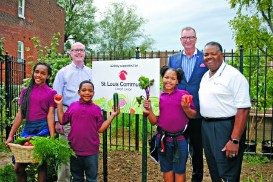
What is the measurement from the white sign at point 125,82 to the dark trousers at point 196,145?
2.48ft

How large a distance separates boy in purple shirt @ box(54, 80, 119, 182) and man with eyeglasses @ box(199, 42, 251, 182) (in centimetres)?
114

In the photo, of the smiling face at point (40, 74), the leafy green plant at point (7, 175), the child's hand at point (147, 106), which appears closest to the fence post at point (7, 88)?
the leafy green plant at point (7, 175)

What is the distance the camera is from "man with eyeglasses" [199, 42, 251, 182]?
10.9ft

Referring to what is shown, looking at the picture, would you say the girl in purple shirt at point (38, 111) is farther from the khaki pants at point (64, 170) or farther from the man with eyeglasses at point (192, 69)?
the man with eyeglasses at point (192, 69)

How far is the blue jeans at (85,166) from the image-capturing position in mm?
3838

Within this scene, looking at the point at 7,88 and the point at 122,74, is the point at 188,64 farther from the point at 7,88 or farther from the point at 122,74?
the point at 7,88

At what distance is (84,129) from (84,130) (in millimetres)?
12

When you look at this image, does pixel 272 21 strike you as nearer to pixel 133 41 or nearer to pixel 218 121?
pixel 218 121

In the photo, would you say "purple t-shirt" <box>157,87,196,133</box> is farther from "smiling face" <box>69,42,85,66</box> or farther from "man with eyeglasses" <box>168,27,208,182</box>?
"smiling face" <box>69,42,85,66</box>

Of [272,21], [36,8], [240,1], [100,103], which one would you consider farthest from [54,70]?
[36,8]

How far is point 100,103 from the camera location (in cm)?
437

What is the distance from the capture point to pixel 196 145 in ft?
14.4

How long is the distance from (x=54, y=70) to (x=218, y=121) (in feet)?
10.6

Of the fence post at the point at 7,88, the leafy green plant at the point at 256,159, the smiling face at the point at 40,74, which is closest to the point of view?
the smiling face at the point at 40,74
